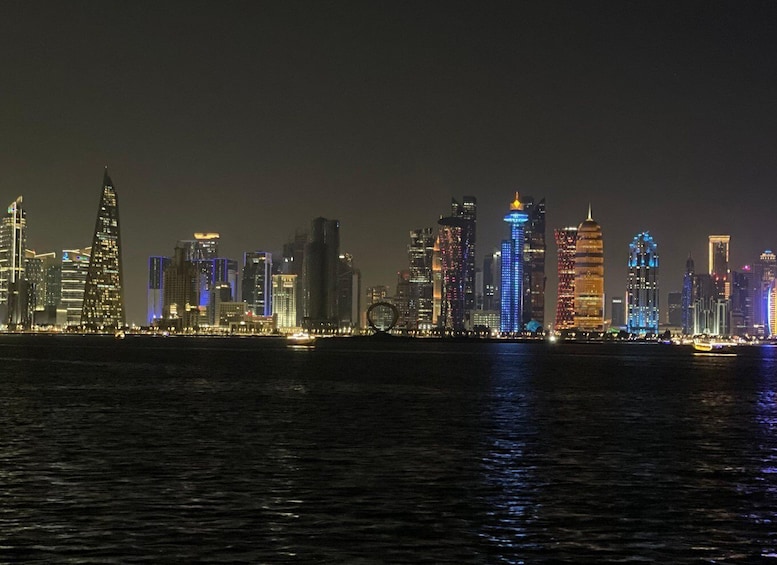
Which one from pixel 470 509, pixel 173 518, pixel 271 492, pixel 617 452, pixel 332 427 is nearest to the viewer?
pixel 173 518

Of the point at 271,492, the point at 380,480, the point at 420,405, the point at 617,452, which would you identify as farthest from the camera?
the point at 420,405

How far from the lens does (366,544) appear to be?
106 ft

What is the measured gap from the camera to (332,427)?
69312 mm

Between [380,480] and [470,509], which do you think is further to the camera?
[380,480]

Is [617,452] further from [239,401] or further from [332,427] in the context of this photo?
[239,401]

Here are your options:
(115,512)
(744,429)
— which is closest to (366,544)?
(115,512)

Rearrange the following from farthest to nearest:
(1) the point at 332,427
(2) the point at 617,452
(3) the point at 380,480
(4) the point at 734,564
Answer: (1) the point at 332,427 < (2) the point at 617,452 < (3) the point at 380,480 < (4) the point at 734,564

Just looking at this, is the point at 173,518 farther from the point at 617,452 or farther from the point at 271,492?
the point at 617,452

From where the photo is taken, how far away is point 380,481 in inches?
1773

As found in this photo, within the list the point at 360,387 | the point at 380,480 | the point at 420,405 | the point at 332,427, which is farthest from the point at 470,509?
the point at 360,387

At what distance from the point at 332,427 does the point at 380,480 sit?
79.4 feet

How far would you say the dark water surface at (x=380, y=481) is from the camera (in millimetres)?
32438

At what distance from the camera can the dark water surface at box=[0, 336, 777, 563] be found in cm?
3244

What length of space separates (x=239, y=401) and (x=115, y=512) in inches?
2218
